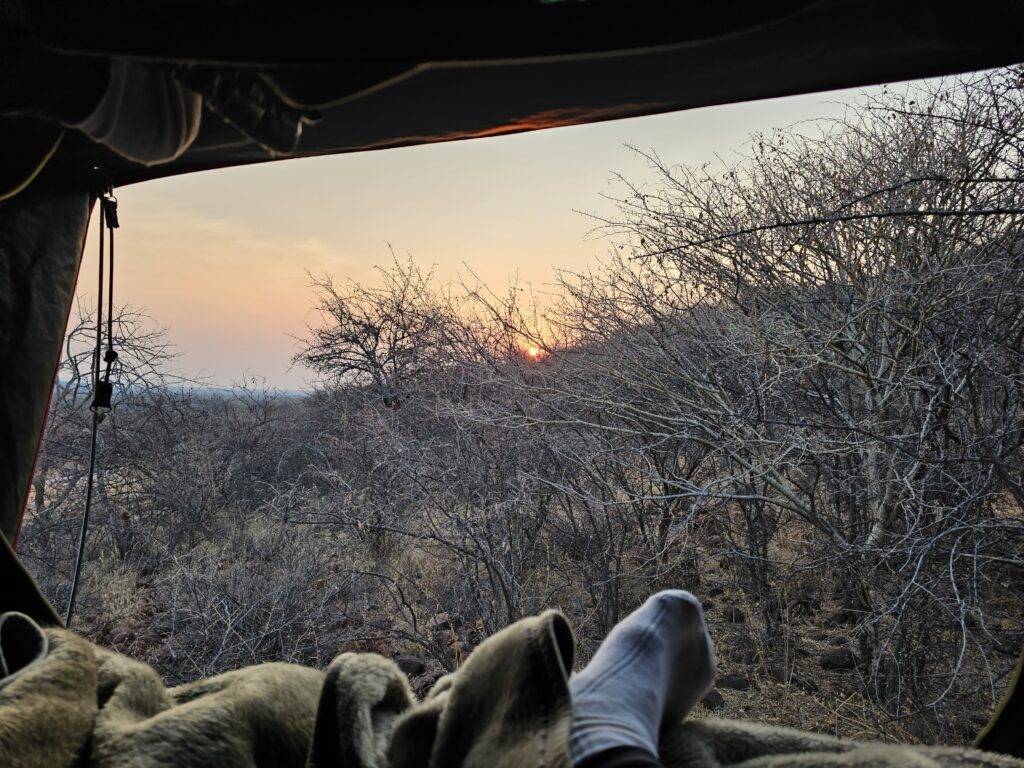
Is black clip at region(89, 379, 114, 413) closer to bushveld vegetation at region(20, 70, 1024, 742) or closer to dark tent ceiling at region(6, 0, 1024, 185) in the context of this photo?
dark tent ceiling at region(6, 0, 1024, 185)

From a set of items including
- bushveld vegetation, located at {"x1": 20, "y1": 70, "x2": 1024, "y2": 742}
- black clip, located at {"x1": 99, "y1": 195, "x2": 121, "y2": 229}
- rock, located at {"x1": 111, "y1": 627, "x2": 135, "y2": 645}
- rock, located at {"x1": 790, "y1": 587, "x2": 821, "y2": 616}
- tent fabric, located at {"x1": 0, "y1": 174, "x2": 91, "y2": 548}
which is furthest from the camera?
rock, located at {"x1": 111, "y1": 627, "x2": 135, "y2": 645}

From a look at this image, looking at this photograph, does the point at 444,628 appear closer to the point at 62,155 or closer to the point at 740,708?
the point at 740,708

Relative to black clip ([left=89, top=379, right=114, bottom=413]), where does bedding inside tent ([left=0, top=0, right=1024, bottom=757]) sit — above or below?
above

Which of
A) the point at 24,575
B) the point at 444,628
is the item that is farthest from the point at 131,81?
the point at 444,628

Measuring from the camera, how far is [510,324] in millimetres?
4027

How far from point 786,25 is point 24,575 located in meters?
1.49

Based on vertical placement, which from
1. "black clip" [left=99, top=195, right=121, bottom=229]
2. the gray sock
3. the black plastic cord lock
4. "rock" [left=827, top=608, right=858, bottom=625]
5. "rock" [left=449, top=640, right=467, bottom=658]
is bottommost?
"rock" [left=827, top=608, right=858, bottom=625]

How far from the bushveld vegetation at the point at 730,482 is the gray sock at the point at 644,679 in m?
1.30

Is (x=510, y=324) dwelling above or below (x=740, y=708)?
above

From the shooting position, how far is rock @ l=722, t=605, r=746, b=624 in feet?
10.3

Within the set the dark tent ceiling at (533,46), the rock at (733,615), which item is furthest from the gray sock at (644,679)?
the rock at (733,615)

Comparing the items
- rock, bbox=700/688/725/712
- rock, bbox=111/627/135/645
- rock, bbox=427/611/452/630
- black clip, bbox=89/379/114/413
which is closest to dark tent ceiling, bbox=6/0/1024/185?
black clip, bbox=89/379/114/413

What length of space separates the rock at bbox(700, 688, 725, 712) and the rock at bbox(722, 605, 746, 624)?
47 cm

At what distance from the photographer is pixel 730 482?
9.36 ft
